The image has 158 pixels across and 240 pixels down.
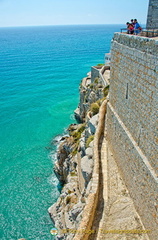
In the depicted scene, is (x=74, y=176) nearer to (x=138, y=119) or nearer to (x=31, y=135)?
(x=138, y=119)

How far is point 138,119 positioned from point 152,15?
6247 mm

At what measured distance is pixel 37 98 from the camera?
48.8m

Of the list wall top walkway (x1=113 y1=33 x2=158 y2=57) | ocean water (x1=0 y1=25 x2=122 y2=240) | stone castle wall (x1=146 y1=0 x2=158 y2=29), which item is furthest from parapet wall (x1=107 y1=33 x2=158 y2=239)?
ocean water (x1=0 y1=25 x2=122 y2=240)

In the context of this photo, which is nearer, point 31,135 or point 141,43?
point 141,43

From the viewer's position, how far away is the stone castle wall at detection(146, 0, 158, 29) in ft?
37.4

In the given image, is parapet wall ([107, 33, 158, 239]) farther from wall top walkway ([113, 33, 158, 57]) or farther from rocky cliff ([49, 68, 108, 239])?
rocky cliff ([49, 68, 108, 239])

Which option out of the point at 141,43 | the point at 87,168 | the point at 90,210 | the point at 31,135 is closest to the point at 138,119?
the point at 141,43

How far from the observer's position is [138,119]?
9.08m

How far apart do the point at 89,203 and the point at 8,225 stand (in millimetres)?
14661

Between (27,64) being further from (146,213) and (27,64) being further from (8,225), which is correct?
(146,213)

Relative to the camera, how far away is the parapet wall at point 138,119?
761 centimetres

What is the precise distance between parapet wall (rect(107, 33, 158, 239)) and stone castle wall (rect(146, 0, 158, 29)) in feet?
6.11

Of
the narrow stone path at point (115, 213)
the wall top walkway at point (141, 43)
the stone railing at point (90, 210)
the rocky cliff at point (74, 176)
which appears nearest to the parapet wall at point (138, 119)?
the wall top walkway at point (141, 43)

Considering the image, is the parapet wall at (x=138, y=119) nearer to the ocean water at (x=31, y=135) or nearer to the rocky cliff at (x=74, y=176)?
the rocky cliff at (x=74, y=176)
